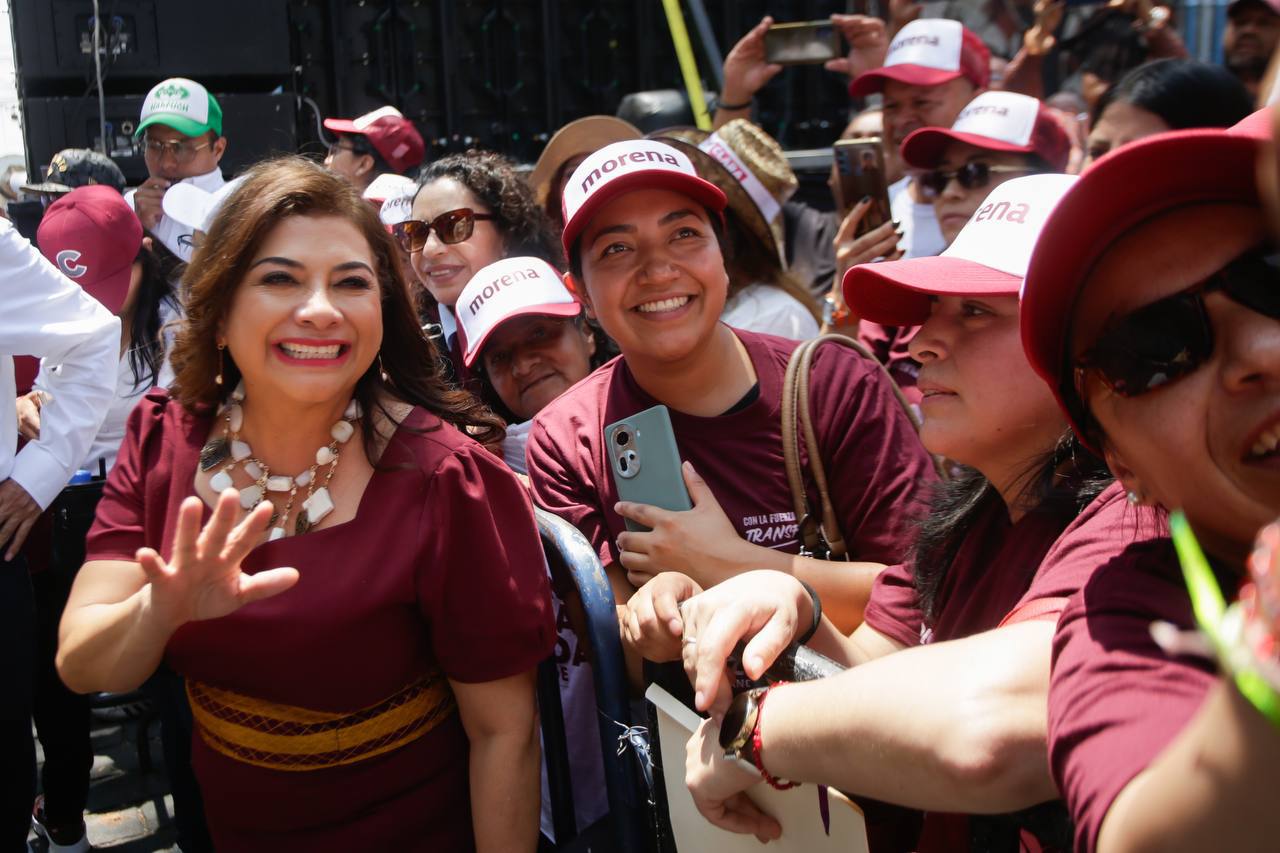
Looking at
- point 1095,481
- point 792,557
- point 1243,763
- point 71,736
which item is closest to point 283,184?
point 792,557

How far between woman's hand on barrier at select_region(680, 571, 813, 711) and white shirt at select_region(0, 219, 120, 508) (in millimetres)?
2342

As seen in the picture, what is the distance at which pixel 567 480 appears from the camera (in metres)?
2.30

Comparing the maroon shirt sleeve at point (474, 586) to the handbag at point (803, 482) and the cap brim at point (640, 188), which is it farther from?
the cap brim at point (640, 188)

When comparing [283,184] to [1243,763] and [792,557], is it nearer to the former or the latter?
[792,557]

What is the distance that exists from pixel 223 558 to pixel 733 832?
87cm

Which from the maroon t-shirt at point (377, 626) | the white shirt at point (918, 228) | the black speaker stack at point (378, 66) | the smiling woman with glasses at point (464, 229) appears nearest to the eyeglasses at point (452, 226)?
the smiling woman with glasses at point (464, 229)

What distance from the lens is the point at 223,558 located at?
1.67 m

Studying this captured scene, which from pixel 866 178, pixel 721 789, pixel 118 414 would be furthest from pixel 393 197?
pixel 721 789

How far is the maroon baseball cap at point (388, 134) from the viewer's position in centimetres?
567

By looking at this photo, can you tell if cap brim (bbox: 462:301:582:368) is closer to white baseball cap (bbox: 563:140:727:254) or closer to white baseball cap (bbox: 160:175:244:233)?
white baseball cap (bbox: 563:140:727:254)

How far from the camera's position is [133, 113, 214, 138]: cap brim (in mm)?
5387

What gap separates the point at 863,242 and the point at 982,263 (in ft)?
5.59

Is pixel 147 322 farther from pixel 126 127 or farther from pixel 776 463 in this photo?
pixel 126 127

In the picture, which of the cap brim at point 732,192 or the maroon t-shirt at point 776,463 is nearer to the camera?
the maroon t-shirt at point 776,463
